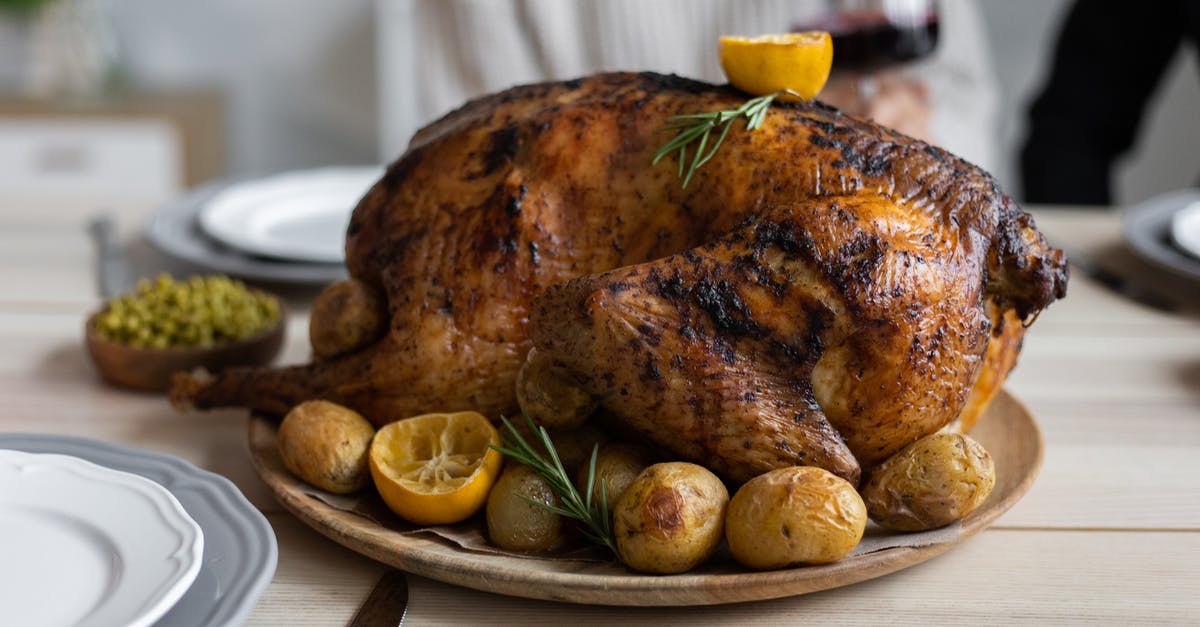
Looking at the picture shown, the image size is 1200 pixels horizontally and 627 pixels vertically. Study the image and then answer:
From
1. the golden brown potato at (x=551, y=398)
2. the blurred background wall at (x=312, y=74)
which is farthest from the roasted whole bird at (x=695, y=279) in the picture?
the blurred background wall at (x=312, y=74)

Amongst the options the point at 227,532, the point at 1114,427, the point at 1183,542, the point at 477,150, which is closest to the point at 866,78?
the point at 1114,427

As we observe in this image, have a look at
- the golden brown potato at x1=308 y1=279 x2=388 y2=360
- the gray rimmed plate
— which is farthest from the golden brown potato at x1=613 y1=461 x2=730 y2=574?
the gray rimmed plate

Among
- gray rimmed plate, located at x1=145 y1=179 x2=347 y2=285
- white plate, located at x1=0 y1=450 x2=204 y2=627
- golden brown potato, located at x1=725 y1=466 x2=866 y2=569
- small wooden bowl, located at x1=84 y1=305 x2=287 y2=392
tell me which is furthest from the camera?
gray rimmed plate, located at x1=145 y1=179 x2=347 y2=285

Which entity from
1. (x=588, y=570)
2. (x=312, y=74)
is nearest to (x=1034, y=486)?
(x=588, y=570)

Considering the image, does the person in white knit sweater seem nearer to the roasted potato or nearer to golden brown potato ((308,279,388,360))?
golden brown potato ((308,279,388,360))

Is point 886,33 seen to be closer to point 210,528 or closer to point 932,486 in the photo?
point 932,486
